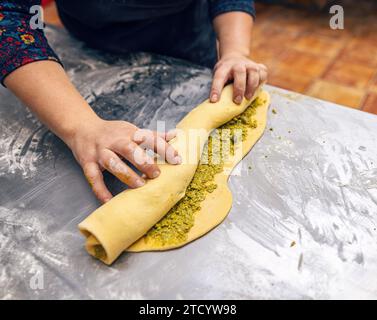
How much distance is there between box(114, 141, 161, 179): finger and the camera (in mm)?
701

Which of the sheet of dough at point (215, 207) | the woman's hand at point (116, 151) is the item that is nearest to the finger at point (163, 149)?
the woman's hand at point (116, 151)

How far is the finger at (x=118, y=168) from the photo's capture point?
2.31 feet

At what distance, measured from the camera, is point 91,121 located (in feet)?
2.54

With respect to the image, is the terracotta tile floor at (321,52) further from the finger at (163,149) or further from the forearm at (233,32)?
the finger at (163,149)

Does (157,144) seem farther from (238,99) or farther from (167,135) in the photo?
(238,99)

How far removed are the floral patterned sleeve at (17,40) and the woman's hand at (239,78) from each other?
40cm

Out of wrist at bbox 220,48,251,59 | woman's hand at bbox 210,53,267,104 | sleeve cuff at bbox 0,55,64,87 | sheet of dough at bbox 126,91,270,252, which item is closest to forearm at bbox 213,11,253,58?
wrist at bbox 220,48,251,59

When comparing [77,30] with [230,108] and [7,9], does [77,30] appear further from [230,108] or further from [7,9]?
[230,108]

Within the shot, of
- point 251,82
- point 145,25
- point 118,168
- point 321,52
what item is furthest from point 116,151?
point 321,52

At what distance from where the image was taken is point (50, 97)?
0.80 metres

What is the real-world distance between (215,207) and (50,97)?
416 mm

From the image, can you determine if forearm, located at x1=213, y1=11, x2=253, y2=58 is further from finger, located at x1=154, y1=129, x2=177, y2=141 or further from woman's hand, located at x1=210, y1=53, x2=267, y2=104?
finger, located at x1=154, y1=129, x2=177, y2=141
